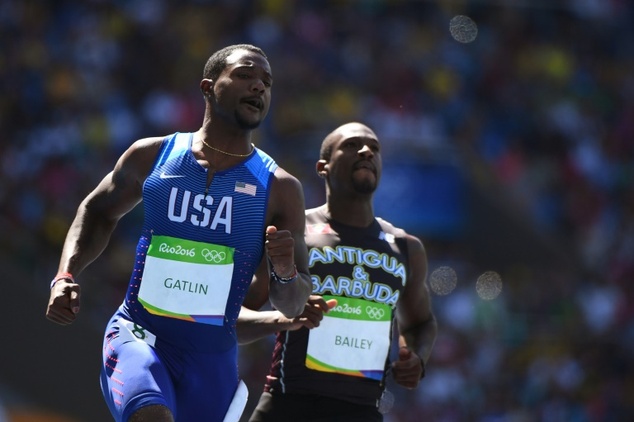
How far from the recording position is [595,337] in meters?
15.3

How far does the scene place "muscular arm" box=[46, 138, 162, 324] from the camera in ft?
17.0

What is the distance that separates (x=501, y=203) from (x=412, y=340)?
10608 mm

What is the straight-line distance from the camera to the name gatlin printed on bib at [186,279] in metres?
5.02

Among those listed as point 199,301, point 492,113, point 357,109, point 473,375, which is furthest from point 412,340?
point 492,113

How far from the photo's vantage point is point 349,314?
20.1 ft

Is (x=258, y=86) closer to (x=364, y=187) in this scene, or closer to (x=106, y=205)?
(x=106, y=205)

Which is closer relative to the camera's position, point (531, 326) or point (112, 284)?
point (112, 284)

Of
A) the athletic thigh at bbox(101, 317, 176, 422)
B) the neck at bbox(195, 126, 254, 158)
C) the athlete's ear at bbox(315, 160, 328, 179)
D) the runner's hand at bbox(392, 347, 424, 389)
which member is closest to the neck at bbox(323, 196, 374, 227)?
the athlete's ear at bbox(315, 160, 328, 179)

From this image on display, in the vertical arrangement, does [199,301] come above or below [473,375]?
above

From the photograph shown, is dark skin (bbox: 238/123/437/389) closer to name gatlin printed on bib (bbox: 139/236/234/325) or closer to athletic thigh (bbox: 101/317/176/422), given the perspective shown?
name gatlin printed on bib (bbox: 139/236/234/325)

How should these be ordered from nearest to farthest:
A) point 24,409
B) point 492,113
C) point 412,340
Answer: point 412,340
point 24,409
point 492,113

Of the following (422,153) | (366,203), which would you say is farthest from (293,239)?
(422,153)

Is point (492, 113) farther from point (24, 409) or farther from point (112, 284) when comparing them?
point (24, 409)

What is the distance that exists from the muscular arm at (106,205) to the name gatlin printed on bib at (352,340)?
1369 millimetres
